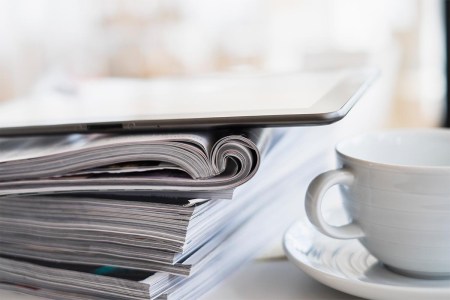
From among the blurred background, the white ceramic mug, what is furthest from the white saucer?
the blurred background

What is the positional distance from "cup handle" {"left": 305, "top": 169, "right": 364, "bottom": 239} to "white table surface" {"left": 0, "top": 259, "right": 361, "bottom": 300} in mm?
38

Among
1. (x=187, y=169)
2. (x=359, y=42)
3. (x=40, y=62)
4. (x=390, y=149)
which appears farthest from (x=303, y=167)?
(x=359, y=42)

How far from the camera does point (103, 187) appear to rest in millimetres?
343

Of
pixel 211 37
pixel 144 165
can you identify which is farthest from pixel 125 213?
pixel 211 37

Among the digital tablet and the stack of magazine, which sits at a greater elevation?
the digital tablet

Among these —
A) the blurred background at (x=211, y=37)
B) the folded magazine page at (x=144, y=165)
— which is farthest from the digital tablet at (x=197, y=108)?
the blurred background at (x=211, y=37)

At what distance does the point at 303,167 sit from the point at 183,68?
2.87 meters

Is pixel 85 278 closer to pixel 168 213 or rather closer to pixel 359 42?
pixel 168 213

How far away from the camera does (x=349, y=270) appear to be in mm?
368

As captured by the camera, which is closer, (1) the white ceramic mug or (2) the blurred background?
(1) the white ceramic mug

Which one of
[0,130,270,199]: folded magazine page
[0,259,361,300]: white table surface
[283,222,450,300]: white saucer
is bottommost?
[0,259,361,300]: white table surface

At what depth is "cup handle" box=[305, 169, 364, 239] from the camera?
0.35 metres

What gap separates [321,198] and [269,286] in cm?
7

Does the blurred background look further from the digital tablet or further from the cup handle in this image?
the cup handle
